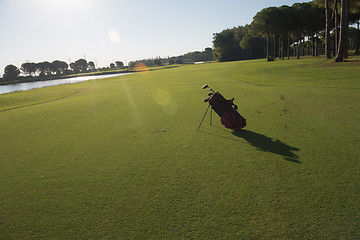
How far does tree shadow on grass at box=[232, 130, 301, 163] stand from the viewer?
17.2 feet

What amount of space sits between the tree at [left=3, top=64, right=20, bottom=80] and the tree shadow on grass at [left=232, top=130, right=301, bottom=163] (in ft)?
571

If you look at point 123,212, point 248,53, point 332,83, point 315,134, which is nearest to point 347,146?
point 315,134

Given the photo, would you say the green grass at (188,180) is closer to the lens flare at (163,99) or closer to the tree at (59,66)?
the lens flare at (163,99)

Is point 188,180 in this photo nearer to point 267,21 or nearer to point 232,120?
point 232,120

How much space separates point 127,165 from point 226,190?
8.90 feet

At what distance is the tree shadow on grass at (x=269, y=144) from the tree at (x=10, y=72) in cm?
17395

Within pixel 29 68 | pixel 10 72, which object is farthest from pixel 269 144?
pixel 29 68

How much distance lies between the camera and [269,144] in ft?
19.7

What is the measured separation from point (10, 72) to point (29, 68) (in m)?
21.2

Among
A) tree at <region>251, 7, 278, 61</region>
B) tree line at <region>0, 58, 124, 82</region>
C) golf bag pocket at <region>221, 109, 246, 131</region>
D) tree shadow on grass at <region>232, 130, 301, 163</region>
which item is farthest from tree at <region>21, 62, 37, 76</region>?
tree shadow on grass at <region>232, 130, 301, 163</region>

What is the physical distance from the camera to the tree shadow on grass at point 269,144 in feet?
17.2

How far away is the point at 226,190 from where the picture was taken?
4047mm

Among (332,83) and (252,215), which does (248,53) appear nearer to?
(332,83)

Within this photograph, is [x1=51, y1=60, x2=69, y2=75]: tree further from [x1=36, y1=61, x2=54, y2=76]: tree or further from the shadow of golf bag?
the shadow of golf bag
